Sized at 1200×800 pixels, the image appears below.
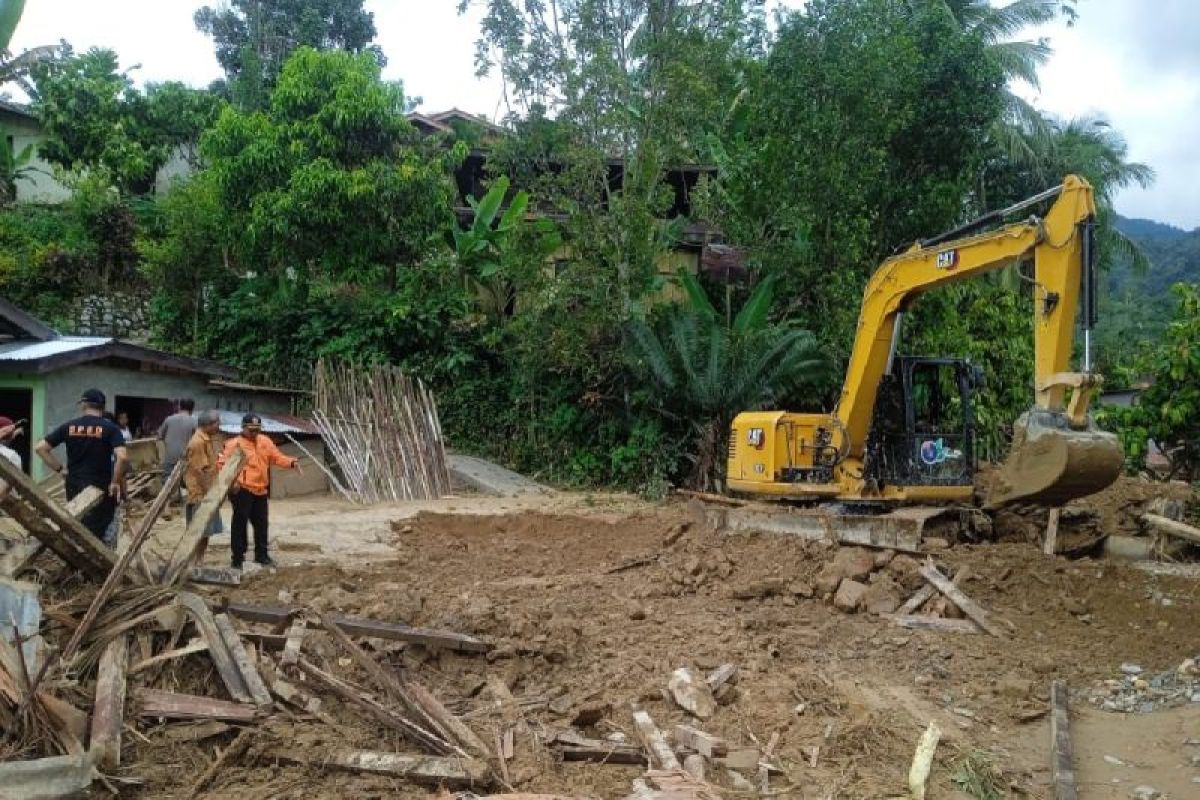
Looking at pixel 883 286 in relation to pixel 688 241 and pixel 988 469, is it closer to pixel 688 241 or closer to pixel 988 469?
pixel 988 469

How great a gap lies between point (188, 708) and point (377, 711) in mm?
985

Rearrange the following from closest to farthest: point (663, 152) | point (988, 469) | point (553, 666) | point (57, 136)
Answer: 1. point (553, 666)
2. point (988, 469)
3. point (663, 152)
4. point (57, 136)

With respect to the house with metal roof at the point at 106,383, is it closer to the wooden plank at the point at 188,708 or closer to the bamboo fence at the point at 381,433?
the bamboo fence at the point at 381,433

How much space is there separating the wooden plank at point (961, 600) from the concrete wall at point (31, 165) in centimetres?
2505

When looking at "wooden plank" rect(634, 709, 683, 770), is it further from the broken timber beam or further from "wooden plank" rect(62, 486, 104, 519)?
"wooden plank" rect(62, 486, 104, 519)

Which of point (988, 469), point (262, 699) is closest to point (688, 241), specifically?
point (988, 469)

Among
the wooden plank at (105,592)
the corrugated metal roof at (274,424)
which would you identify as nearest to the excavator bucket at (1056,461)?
the wooden plank at (105,592)

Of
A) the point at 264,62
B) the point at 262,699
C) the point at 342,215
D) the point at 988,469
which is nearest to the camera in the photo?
the point at 262,699

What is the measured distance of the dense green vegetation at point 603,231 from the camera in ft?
60.1

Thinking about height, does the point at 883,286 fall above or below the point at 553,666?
above

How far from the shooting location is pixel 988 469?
43.1ft

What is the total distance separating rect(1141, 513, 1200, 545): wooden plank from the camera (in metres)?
10.0

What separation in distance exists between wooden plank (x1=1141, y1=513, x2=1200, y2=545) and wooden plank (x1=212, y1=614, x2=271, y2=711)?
846 centimetres

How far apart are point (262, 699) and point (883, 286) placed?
7.92m
